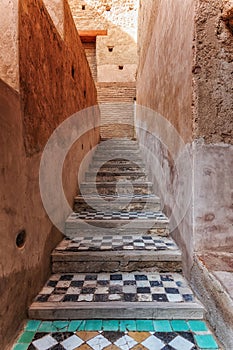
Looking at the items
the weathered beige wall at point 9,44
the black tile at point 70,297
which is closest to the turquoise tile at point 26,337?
the black tile at point 70,297

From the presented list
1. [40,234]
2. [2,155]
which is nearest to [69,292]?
[40,234]

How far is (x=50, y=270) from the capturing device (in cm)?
161

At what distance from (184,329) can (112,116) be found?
17.5ft

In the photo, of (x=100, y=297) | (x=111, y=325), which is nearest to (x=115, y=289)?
(x=100, y=297)

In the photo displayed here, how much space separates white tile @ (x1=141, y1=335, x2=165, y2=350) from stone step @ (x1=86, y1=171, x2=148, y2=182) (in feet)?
6.64

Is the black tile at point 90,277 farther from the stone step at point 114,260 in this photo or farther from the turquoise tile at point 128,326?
the turquoise tile at point 128,326

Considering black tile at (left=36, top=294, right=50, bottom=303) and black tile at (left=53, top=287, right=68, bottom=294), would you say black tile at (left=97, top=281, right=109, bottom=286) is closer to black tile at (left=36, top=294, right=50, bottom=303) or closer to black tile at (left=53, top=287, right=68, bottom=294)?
black tile at (left=53, top=287, right=68, bottom=294)

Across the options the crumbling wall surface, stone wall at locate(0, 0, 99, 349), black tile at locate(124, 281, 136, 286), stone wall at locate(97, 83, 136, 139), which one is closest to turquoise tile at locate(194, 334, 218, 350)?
black tile at locate(124, 281, 136, 286)

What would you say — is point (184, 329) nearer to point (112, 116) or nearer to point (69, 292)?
point (69, 292)

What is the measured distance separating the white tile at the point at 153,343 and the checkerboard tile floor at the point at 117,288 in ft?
0.71

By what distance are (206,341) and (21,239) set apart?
41.0 inches

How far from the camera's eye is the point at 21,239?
1234 millimetres

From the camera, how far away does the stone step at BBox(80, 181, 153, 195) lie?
2.79 metres

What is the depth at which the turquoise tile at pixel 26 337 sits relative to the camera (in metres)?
1.12
